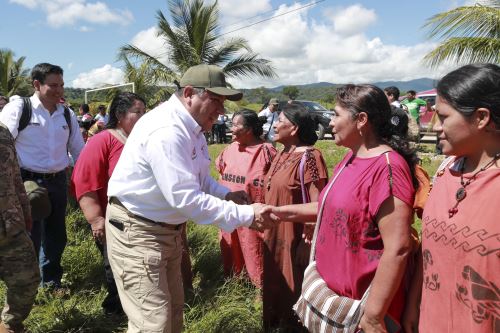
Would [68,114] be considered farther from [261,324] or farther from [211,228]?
[261,324]

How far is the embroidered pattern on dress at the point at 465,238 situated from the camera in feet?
4.76

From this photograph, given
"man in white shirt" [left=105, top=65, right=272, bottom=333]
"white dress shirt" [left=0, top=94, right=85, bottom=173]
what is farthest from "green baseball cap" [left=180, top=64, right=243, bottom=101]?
"white dress shirt" [left=0, top=94, right=85, bottom=173]

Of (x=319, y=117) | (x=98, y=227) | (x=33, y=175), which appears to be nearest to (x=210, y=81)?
(x=98, y=227)

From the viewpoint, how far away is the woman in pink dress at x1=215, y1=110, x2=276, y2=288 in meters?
4.38

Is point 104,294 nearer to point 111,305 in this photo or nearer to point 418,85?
point 111,305

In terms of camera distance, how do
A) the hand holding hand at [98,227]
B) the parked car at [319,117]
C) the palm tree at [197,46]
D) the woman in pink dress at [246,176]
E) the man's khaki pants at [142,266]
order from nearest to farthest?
the man's khaki pants at [142,266] < the hand holding hand at [98,227] < the parked car at [319,117] < the woman in pink dress at [246,176] < the palm tree at [197,46]

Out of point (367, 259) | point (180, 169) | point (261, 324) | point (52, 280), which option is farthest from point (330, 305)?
point (52, 280)

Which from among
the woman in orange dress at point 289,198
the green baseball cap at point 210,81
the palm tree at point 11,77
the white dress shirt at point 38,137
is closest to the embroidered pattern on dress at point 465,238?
the green baseball cap at point 210,81

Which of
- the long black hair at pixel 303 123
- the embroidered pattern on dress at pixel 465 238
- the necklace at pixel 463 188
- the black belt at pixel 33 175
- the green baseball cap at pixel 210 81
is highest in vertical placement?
the green baseball cap at pixel 210 81

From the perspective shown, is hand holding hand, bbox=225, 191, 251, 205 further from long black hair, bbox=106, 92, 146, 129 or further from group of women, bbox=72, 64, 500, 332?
long black hair, bbox=106, 92, 146, 129

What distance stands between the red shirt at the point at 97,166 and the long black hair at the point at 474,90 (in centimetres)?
270

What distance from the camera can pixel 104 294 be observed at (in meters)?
4.25

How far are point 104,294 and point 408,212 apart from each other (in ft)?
10.6

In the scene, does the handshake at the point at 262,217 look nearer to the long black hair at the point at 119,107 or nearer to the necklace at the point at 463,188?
the necklace at the point at 463,188
